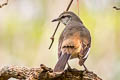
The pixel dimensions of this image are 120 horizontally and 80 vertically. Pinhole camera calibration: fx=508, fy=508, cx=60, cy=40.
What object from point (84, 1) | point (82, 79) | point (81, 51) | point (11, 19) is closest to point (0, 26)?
point (11, 19)

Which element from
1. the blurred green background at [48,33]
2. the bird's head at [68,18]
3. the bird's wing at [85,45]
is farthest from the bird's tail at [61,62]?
the blurred green background at [48,33]

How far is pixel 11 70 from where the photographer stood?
209 inches

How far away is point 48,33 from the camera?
7.75m

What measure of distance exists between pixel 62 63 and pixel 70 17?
152 centimetres

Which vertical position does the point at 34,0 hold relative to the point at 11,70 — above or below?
above

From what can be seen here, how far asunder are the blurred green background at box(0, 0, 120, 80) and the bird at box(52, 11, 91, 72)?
0.80m

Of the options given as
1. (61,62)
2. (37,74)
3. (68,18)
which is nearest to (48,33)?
(68,18)

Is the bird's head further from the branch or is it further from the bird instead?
the branch

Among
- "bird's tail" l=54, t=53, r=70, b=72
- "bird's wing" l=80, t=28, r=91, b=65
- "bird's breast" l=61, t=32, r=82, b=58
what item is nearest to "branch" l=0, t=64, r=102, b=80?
"bird's tail" l=54, t=53, r=70, b=72

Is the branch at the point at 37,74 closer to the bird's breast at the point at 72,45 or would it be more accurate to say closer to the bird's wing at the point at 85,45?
the bird's wing at the point at 85,45

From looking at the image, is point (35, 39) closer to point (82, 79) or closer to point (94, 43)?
point (94, 43)

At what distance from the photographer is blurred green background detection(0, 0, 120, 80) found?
7578mm

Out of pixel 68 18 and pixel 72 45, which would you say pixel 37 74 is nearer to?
pixel 72 45

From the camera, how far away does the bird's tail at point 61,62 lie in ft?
17.5
